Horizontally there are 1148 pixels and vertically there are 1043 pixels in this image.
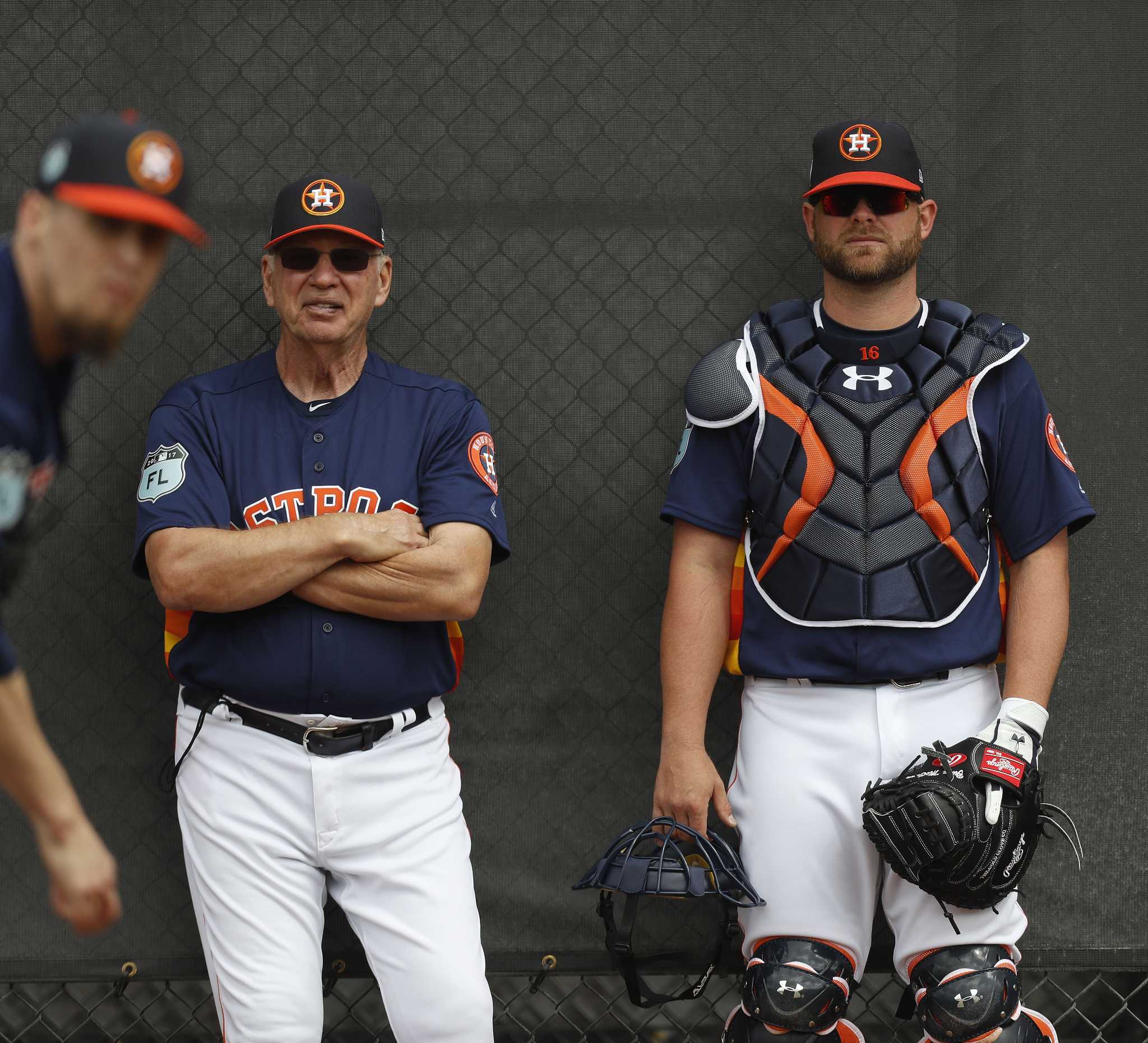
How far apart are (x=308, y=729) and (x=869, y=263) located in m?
1.52

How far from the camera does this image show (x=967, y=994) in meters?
2.44

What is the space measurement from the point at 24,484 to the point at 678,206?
75.9 inches

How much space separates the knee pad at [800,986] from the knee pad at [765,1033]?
2cm

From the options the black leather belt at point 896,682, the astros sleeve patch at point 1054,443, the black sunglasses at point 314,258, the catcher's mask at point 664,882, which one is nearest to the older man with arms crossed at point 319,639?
the black sunglasses at point 314,258

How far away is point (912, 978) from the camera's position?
2553 millimetres

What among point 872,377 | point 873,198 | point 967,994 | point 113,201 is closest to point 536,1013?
point 967,994

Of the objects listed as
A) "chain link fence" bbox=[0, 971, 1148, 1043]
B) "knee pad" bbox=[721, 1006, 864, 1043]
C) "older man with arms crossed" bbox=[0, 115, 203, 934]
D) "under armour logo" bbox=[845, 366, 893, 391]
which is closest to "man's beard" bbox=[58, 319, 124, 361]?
"older man with arms crossed" bbox=[0, 115, 203, 934]

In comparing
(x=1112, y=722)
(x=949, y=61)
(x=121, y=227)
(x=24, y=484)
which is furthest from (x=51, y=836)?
(x=949, y=61)

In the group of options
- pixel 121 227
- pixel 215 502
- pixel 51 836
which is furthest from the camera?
pixel 215 502

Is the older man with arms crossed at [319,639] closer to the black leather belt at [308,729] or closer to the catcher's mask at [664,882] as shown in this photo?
the black leather belt at [308,729]

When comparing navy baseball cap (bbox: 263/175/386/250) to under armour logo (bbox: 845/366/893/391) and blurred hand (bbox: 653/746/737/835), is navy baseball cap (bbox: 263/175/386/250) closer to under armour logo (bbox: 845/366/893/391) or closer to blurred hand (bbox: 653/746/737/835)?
under armour logo (bbox: 845/366/893/391)

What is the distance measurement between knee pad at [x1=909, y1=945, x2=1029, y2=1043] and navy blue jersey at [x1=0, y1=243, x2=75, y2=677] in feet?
6.13

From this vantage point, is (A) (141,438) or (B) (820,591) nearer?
(B) (820,591)

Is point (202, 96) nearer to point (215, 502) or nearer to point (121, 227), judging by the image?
point (215, 502)
